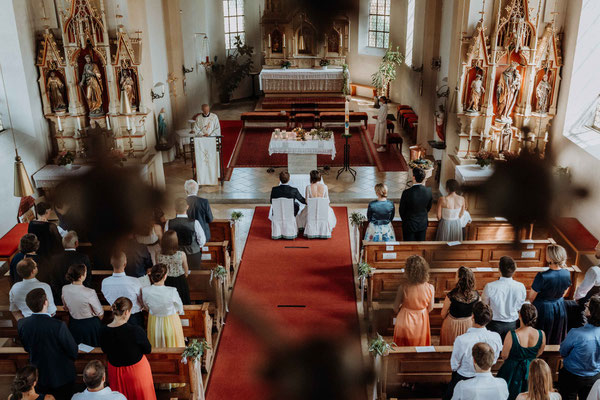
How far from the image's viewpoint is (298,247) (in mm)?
11539

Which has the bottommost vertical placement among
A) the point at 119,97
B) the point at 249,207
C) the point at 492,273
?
the point at 249,207

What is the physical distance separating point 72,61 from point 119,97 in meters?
1.23

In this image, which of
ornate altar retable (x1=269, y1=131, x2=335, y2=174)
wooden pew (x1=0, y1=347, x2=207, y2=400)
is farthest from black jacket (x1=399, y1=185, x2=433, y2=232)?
ornate altar retable (x1=269, y1=131, x2=335, y2=174)

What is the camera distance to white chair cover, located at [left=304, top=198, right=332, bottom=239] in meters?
11.6

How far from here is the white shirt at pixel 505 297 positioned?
6.48m

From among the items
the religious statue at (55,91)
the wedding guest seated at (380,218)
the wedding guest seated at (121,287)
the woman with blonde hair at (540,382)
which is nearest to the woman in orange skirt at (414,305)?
the woman with blonde hair at (540,382)

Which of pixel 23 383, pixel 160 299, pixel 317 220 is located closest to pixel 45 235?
pixel 160 299

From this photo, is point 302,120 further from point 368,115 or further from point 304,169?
point 304,169

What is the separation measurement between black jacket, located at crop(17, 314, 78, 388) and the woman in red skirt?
1.30 feet

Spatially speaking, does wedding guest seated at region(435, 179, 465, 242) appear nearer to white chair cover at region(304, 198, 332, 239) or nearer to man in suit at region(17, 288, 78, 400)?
white chair cover at region(304, 198, 332, 239)

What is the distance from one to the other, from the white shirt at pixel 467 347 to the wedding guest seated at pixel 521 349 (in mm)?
172

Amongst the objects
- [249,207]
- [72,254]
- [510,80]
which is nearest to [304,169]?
[249,207]

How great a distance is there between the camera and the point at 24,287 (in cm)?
610

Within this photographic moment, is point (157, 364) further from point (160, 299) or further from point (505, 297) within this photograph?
point (505, 297)
